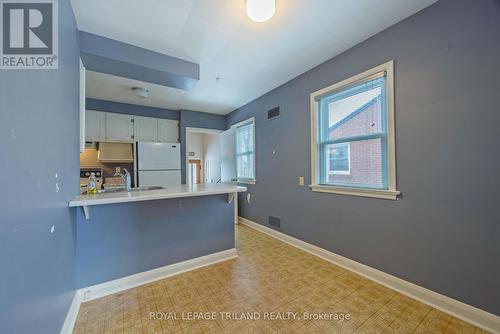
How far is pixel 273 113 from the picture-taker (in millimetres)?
3523

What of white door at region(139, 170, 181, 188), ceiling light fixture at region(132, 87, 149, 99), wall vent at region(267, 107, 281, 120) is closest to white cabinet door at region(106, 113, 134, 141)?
white door at region(139, 170, 181, 188)

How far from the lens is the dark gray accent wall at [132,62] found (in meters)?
2.06

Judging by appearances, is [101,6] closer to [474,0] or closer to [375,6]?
[375,6]

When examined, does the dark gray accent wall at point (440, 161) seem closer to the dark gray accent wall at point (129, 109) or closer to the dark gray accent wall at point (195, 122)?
the dark gray accent wall at point (195, 122)

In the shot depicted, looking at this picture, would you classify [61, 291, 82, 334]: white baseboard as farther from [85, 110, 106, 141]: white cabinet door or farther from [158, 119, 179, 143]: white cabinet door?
[158, 119, 179, 143]: white cabinet door

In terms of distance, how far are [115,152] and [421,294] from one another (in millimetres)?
4994

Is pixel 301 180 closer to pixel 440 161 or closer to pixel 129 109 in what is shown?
pixel 440 161

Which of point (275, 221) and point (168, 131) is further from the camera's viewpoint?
point (168, 131)

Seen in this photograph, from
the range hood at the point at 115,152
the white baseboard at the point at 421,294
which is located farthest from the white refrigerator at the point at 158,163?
the white baseboard at the point at 421,294

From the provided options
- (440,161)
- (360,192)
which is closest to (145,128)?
(360,192)

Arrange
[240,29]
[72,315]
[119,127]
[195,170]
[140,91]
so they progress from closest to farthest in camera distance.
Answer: [72,315] < [240,29] < [140,91] < [119,127] < [195,170]

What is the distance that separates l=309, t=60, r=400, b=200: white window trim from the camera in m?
1.99

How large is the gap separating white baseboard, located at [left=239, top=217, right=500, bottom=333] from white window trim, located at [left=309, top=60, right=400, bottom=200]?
0.79m

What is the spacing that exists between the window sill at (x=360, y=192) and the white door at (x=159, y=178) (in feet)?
9.07
